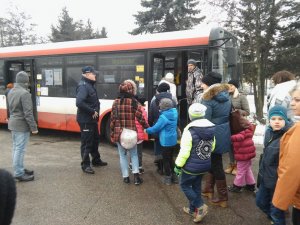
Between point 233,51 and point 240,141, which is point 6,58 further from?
point 240,141

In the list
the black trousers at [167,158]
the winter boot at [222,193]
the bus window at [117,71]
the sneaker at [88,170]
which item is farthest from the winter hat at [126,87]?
the bus window at [117,71]

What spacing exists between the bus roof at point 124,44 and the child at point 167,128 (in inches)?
101

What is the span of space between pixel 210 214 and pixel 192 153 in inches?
38.8

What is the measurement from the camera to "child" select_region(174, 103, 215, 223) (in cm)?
381

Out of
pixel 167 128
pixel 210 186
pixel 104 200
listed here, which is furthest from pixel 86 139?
pixel 210 186

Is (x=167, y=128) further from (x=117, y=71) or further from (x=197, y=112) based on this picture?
(x=117, y=71)

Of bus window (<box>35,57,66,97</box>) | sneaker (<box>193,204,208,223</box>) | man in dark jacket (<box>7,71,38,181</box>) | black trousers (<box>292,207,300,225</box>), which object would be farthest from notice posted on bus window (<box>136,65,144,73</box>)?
black trousers (<box>292,207,300,225</box>)

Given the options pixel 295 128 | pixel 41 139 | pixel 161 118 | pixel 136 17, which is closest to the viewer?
pixel 295 128

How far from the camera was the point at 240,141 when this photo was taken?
184 inches

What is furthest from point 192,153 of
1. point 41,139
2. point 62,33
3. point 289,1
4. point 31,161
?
point 62,33

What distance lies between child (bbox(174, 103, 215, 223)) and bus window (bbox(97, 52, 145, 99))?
13.6 feet

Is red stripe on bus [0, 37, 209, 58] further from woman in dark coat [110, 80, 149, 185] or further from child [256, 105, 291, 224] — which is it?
child [256, 105, 291, 224]

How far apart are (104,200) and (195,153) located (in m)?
1.72

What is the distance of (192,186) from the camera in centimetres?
405
